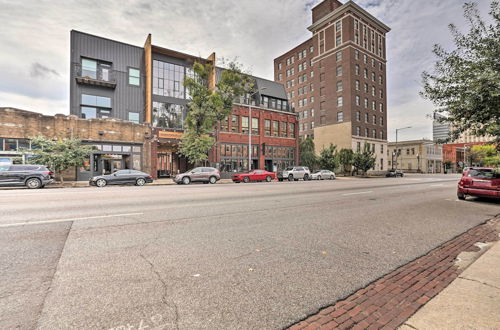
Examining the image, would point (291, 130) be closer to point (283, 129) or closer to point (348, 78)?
point (283, 129)

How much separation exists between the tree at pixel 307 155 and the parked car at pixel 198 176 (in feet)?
73.0

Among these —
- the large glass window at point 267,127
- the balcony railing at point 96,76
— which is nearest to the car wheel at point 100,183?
the balcony railing at point 96,76

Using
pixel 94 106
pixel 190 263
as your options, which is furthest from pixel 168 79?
pixel 190 263

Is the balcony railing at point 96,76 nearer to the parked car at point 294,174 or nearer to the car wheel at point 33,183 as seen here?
the car wheel at point 33,183

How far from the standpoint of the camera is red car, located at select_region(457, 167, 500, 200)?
10.8 meters

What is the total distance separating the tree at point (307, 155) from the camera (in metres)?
42.0

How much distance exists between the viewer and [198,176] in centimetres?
2278

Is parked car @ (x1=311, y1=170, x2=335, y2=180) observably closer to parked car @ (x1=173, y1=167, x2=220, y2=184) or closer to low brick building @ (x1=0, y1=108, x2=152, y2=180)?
parked car @ (x1=173, y1=167, x2=220, y2=184)

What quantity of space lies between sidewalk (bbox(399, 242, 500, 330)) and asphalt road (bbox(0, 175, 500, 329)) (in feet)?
2.57

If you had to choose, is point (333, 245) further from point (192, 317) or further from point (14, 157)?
point (14, 157)

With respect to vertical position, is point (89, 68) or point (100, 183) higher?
point (89, 68)

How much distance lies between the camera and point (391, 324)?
2408mm

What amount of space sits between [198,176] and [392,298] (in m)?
20.9

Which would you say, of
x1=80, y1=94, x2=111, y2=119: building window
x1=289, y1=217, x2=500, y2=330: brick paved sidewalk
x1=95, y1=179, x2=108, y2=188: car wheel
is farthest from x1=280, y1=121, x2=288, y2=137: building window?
x1=289, y1=217, x2=500, y2=330: brick paved sidewalk
